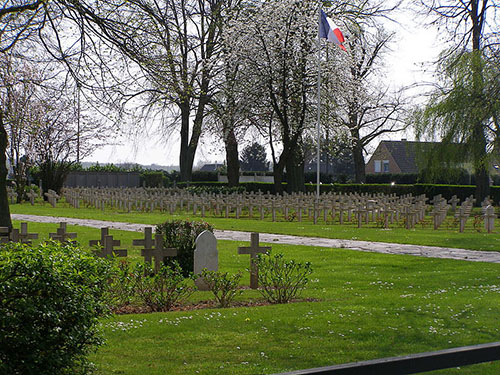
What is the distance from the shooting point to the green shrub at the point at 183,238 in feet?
39.0

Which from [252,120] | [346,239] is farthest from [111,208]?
[346,239]

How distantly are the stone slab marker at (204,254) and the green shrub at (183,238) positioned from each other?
148 centimetres

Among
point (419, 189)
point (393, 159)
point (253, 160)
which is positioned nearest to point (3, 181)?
point (419, 189)

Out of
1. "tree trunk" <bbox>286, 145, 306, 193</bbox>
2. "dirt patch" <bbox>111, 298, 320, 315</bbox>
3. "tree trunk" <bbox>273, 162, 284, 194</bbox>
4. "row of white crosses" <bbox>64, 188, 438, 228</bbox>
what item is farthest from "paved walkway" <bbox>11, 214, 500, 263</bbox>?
"tree trunk" <bbox>286, 145, 306, 193</bbox>

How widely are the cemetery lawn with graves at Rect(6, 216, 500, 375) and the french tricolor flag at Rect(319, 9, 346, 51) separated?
68.6 feet

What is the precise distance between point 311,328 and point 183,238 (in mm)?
4995

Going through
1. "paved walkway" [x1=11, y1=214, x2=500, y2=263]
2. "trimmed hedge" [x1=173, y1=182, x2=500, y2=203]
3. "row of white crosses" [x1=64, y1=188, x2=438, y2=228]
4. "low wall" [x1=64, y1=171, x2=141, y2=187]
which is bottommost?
"paved walkway" [x1=11, y1=214, x2=500, y2=263]

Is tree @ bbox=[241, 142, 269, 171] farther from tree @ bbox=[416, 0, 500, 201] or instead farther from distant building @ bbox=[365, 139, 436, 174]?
tree @ bbox=[416, 0, 500, 201]

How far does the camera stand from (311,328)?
7391 mm

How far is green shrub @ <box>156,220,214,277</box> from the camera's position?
1189 centimetres

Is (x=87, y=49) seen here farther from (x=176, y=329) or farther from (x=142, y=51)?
(x=176, y=329)

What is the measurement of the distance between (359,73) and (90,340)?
1771 inches

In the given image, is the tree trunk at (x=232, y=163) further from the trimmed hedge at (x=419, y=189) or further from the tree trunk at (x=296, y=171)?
the tree trunk at (x=296, y=171)

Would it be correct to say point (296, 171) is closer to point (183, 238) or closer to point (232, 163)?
point (232, 163)
